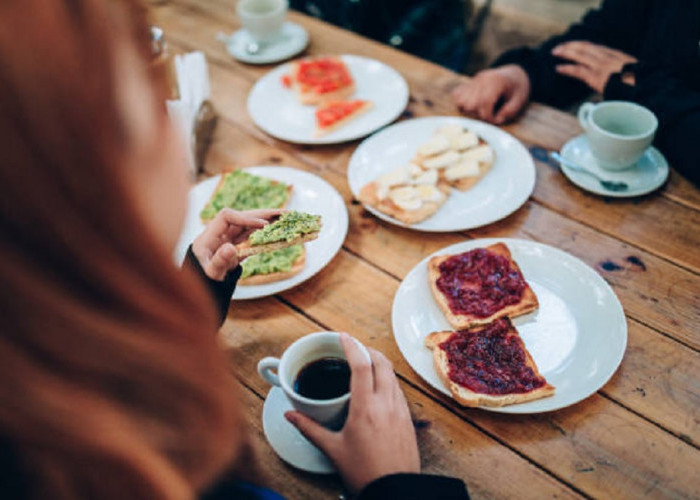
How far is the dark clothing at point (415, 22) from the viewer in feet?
10.2

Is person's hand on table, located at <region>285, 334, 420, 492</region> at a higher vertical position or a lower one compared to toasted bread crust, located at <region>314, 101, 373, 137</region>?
higher

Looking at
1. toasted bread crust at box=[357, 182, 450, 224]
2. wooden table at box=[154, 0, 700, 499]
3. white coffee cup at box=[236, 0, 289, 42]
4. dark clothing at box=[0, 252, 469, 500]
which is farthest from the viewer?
white coffee cup at box=[236, 0, 289, 42]

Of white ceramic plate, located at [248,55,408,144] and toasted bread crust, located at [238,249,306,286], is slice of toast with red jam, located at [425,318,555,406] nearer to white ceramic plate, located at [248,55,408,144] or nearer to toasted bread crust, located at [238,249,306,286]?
toasted bread crust, located at [238,249,306,286]

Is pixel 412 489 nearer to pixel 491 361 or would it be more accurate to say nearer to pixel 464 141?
pixel 491 361

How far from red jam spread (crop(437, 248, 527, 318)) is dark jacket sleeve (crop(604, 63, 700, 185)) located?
0.69 m

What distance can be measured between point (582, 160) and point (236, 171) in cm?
106

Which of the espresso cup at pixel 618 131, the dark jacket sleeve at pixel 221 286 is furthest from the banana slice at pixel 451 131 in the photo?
the dark jacket sleeve at pixel 221 286

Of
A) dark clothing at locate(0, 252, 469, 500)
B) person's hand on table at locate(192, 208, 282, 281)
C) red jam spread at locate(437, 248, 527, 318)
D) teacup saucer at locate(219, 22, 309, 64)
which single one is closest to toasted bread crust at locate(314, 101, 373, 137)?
teacup saucer at locate(219, 22, 309, 64)

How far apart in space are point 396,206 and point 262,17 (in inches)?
45.1

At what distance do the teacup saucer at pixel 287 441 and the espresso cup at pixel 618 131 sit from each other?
1.15m

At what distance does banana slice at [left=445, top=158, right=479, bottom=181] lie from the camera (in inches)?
68.2

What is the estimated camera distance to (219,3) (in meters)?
2.74

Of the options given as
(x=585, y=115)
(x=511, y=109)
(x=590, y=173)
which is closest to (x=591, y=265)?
(x=590, y=173)

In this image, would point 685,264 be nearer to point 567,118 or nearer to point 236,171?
point 567,118
